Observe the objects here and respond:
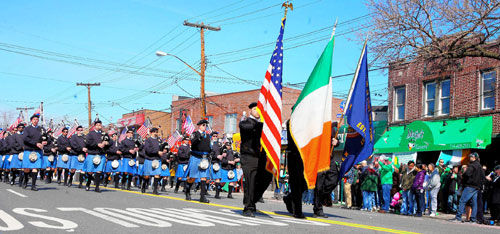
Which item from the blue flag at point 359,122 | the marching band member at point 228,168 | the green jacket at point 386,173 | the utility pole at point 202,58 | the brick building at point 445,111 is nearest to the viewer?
the blue flag at point 359,122

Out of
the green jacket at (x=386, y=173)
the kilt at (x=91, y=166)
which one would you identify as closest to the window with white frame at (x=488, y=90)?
the green jacket at (x=386, y=173)

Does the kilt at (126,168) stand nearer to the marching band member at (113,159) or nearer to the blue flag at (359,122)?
the marching band member at (113,159)

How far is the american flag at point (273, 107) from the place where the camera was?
9.35 m

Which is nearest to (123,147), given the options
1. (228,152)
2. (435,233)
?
(228,152)

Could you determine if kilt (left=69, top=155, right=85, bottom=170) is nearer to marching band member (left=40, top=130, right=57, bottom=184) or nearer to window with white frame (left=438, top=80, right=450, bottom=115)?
marching band member (left=40, top=130, right=57, bottom=184)

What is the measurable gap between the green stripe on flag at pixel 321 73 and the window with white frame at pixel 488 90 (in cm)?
1573

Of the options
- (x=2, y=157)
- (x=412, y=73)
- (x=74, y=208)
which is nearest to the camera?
(x=74, y=208)

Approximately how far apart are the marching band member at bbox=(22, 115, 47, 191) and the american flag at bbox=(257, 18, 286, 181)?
8774 mm

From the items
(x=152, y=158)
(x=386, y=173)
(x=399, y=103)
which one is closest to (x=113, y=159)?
(x=152, y=158)

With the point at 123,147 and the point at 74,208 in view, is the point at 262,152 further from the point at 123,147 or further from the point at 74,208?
the point at 123,147

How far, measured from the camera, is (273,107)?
379 inches

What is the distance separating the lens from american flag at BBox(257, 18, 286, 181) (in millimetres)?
9352

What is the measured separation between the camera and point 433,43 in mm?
17578

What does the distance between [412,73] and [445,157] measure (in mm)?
6030
